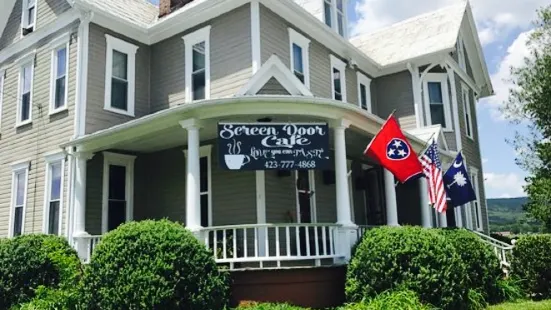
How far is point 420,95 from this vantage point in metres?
16.5

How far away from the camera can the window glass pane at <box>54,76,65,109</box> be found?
1302 centimetres

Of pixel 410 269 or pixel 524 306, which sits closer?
pixel 410 269

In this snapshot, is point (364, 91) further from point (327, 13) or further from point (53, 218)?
point (53, 218)

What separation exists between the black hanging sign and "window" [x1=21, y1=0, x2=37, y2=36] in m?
9.23

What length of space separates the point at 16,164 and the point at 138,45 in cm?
488

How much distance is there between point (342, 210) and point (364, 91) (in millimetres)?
8539

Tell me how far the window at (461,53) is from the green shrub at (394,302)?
518 inches

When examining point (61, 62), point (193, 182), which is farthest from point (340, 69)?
point (61, 62)

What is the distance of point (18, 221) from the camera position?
13.7 meters

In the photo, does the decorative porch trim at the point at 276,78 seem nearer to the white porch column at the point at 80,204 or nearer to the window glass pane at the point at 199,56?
the window glass pane at the point at 199,56

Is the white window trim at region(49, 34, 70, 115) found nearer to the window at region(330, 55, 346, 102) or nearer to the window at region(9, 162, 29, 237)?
the window at region(9, 162, 29, 237)

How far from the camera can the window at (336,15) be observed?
52.2 ft

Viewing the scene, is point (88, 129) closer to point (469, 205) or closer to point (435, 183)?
point (435, 183)

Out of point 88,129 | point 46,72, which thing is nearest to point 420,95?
point 88,129
